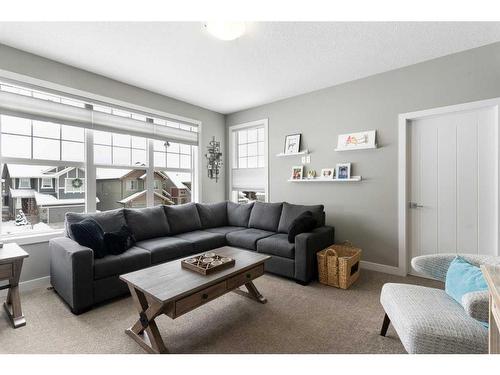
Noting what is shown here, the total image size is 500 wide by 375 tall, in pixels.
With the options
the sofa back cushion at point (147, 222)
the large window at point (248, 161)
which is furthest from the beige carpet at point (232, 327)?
the large window at point (248, 161)

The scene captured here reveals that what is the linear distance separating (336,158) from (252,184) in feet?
5.51

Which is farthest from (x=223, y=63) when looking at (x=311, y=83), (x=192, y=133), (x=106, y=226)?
(x=106, y=226)

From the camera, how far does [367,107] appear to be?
10.9 feet

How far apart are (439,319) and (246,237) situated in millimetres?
2283

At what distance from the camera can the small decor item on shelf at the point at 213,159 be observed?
4750 mm

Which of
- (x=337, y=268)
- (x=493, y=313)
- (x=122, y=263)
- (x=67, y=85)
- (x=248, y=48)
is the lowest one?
(x=337, y=268)

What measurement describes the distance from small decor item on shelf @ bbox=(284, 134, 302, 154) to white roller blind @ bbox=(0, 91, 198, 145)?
6.04 feet

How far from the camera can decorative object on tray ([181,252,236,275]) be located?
196cm

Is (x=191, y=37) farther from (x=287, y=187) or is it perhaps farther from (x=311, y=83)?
(x=287, y=187)

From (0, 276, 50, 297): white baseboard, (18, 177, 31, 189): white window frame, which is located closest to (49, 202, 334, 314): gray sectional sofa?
(0, 276, 50, 297): white baseboard

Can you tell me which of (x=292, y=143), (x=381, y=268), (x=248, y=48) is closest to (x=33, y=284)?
(x=248, y=48)

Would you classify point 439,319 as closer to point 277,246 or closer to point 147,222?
point 277,246

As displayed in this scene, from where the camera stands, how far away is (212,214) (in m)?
4.12

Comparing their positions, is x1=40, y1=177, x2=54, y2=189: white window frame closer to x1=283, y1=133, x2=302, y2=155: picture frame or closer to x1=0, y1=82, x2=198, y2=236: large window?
x1=0, y1=82, x2=198, y2=236: large window
